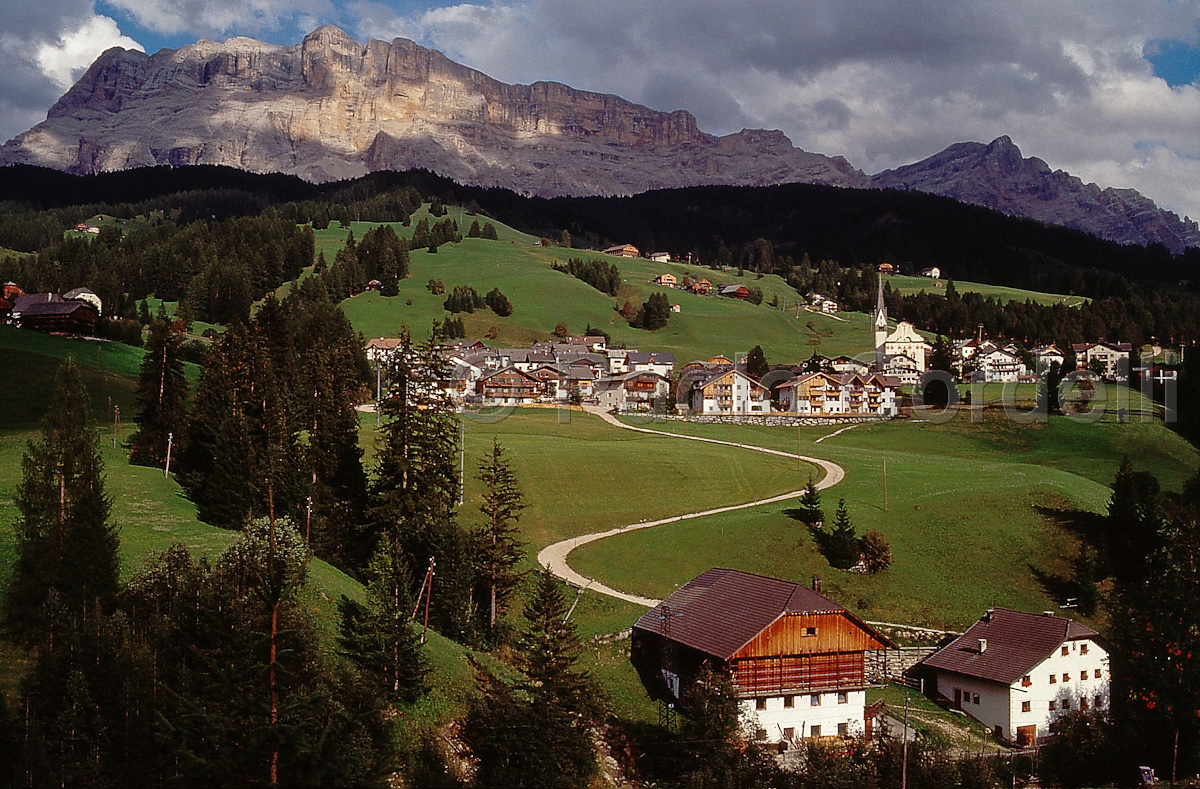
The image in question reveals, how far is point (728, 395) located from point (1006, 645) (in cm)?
8978

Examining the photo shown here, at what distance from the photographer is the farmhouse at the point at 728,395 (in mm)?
136750

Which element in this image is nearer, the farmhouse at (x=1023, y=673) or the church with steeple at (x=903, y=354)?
the farmhouse at (x=1023, y=673)

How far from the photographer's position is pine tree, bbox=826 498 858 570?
61.3 m

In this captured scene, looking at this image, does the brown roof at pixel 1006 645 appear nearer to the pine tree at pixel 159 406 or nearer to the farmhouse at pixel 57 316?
the pine tree at pixel 159 406

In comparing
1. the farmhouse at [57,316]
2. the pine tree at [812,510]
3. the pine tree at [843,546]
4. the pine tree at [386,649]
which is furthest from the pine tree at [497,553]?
the farmhouse at [57,316]

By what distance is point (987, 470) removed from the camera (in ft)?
282

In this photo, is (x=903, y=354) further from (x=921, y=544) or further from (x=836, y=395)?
(x=921, y=544)

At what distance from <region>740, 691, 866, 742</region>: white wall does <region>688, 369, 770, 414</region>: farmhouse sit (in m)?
91.5

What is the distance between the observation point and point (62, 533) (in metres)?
33.3

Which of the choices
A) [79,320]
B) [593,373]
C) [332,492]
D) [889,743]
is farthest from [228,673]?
[593,373]

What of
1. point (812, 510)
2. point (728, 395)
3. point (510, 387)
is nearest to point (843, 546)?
point (812, 510)

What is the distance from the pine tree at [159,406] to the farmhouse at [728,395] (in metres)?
82.4

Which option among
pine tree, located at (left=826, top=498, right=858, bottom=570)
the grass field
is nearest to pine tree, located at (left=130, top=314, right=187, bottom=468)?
the grass field

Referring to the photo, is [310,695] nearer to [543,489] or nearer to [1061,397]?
[543,489]
